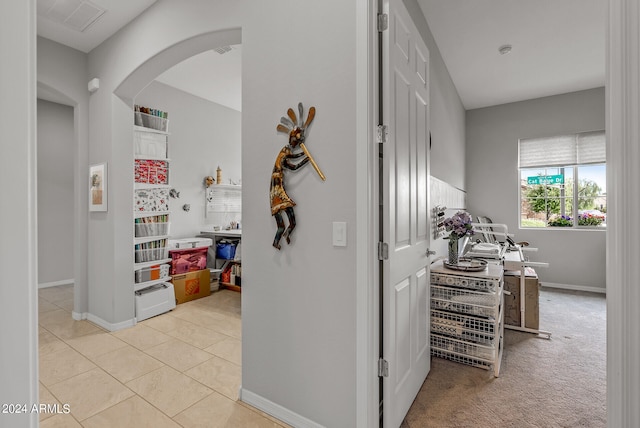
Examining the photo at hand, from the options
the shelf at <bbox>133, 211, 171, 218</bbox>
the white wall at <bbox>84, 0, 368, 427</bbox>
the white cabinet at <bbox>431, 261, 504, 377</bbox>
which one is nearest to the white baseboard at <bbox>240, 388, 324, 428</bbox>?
the white wall at <bbox>84, 0, 368, 427</bbox>

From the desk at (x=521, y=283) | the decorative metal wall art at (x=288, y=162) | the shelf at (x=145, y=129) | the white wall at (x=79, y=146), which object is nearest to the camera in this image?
the decorative metal wall art at (x=288, y=162)

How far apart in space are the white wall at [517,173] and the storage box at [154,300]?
199 inches

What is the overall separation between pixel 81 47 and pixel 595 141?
6.94m

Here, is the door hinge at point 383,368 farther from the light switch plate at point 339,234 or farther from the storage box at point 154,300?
the storage box at point 154,300

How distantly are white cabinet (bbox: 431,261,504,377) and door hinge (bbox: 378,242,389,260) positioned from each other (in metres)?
1.09

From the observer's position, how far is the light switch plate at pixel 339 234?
1.51 m

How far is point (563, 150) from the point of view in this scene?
4824 millimetres

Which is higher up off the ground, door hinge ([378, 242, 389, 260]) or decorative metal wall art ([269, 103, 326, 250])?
decorative metal wall art ([269, 103, 326, 250])

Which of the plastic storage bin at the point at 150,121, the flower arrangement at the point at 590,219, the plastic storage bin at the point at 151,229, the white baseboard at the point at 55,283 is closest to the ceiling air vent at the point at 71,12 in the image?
the plastic storage bin at the point at 150,121

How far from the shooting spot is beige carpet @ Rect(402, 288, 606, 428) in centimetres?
177

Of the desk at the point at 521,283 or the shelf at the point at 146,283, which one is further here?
the shelf at the point at 146,283

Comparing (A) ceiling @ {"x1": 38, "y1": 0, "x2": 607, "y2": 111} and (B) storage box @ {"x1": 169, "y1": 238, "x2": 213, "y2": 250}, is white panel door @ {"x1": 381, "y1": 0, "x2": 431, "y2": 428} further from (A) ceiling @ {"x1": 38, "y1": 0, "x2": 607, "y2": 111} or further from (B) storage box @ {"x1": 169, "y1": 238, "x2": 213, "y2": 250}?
(B) storage box @ {"x1": 169, "y1": 238, "x2": 213, "y2": 250}

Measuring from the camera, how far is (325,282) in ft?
5.20

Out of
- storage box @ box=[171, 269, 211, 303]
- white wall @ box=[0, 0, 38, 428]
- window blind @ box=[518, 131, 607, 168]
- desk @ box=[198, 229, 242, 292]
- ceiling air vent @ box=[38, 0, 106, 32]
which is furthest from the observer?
window blind @ box=[518, 131, 607, 168]
